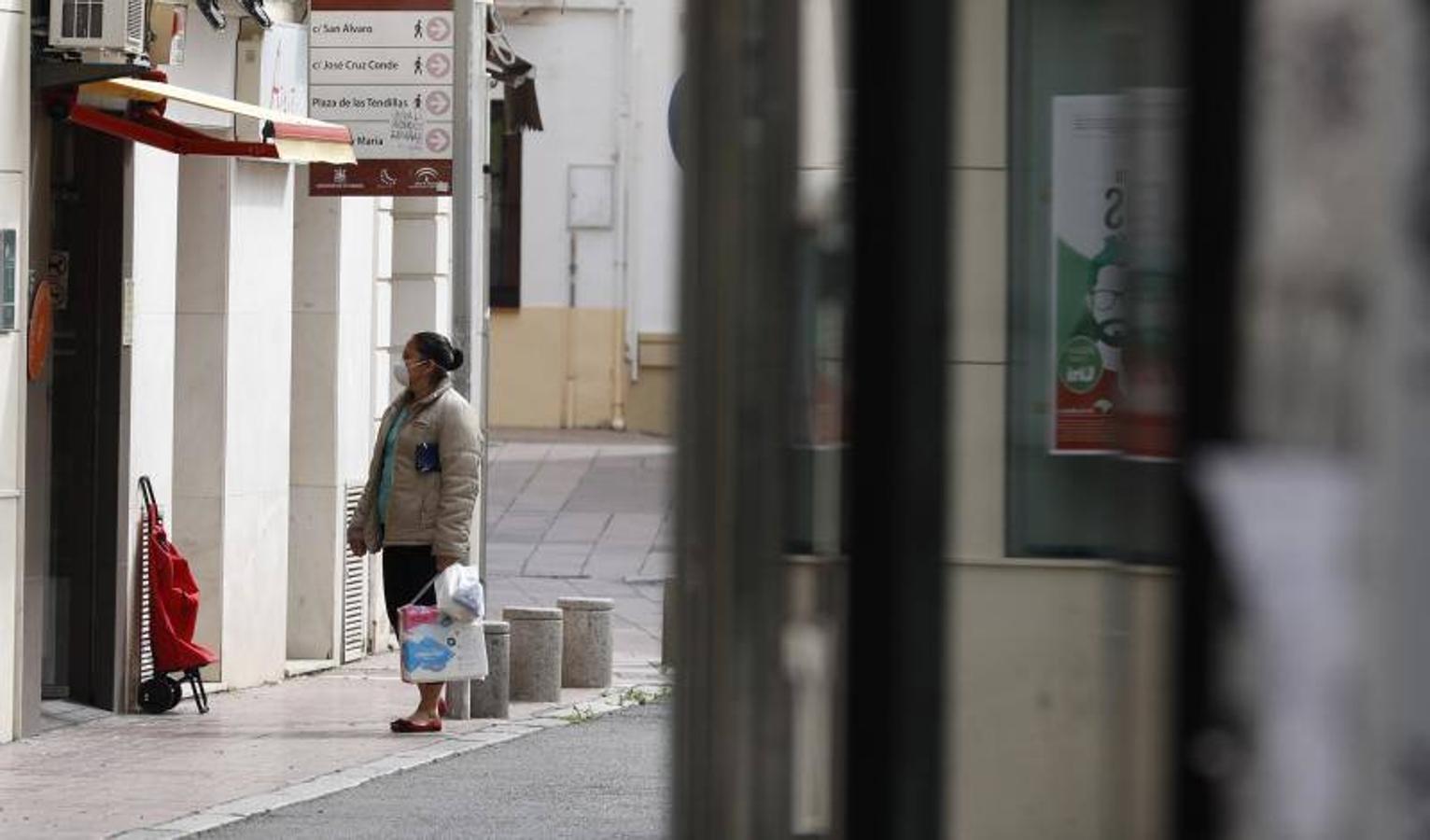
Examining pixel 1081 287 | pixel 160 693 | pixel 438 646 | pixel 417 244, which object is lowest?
pixel 160 693

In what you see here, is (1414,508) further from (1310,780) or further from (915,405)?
(915,405)

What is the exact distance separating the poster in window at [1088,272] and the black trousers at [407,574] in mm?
11033

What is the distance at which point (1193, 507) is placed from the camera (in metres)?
1.74

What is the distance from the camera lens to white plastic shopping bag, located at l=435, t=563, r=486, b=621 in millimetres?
12836

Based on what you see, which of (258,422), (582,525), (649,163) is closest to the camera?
(258,422)

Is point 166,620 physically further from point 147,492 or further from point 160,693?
point 147,492

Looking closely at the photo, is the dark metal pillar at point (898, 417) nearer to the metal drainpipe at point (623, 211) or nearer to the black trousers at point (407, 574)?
the black trousers at point (407, 574)

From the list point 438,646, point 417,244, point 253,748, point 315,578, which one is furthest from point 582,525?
point 253,748

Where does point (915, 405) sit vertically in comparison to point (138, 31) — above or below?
below

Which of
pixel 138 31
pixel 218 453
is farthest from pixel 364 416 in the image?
pixel 138 31

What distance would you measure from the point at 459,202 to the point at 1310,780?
13.0 m

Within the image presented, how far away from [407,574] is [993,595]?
1110 cm

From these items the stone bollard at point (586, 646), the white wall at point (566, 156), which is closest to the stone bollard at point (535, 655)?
the stone bollard at point (586, 646)

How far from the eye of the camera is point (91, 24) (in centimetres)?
1218
